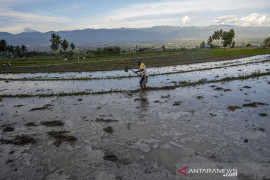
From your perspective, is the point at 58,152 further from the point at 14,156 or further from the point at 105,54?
the point at 105,54

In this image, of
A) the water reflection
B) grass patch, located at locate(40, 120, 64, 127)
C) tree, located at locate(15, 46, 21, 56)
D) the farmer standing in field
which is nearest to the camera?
grass patch, located at locate(40, 120, 64, 127)

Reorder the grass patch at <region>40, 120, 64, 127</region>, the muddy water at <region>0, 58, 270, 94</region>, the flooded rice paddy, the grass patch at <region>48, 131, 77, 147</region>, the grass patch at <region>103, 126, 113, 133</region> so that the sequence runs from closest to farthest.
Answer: the flooded rice paddy < the grass patch at <region>48, 131, 77, 147</region> < the grass patch at <region>103, 126, 113, 133</region> < the grass patch at <region>40, 120, 64, 127</region> < the muddy water at <region>0, 58, 270, 94</region>

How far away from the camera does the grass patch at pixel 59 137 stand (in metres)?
6.65

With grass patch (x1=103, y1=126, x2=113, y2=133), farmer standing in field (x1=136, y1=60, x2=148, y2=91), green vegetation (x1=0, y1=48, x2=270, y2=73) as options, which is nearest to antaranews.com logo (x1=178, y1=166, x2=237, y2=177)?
grass patch (x1=103, y1=126, x2=113, y2=133)

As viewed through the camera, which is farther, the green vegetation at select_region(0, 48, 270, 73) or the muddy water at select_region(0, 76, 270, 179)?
the green vegetation at select_region(0, 48, 270, 73)

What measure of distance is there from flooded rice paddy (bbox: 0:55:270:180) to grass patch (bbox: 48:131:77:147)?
11 mm

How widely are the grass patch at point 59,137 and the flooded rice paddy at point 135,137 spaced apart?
0.04 ft

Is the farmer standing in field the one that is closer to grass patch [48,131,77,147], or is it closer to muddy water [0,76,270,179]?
muddy water [0,76,270,179]

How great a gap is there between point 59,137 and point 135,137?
3.18 meters

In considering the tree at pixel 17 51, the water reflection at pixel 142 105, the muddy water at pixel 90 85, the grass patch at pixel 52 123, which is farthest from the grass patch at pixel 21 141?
the tree at pixel 17 51

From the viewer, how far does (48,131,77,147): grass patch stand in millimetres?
6652

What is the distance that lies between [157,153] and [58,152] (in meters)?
3.50

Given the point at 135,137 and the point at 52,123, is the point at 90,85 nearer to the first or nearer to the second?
the point at 52,123

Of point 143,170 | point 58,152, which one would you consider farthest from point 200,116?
point 58,152
